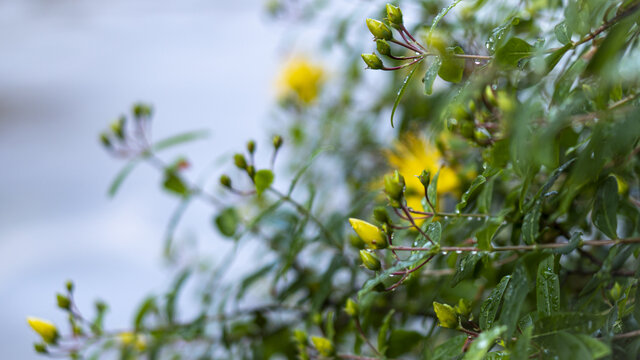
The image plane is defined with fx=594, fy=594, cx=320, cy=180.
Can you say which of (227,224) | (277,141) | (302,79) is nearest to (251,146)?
(277,141)

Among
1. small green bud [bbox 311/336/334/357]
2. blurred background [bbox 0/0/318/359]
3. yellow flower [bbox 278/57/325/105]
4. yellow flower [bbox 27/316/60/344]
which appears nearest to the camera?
small green bud [bbox 311/336/334/357]

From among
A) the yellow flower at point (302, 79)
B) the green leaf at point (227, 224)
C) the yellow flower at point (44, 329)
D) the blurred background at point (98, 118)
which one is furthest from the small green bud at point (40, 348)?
the blurred background at point (98, 118)

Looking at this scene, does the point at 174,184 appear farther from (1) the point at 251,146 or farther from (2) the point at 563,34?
(2) the point at 563,34

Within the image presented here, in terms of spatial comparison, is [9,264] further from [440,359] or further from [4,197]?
[440,359]

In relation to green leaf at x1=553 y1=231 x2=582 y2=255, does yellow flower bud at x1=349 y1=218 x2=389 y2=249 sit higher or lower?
higher

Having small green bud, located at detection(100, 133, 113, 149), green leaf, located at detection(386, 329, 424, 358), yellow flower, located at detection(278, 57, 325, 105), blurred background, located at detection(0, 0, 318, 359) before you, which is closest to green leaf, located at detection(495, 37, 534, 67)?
green leaf, located at detection(386, 329, 424, 358)

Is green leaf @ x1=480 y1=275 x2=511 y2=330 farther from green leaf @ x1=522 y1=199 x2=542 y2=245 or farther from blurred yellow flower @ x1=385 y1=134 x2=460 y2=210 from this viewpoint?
blurred yellow flower @ x1=385 y1=134 x2=460 y2=210
